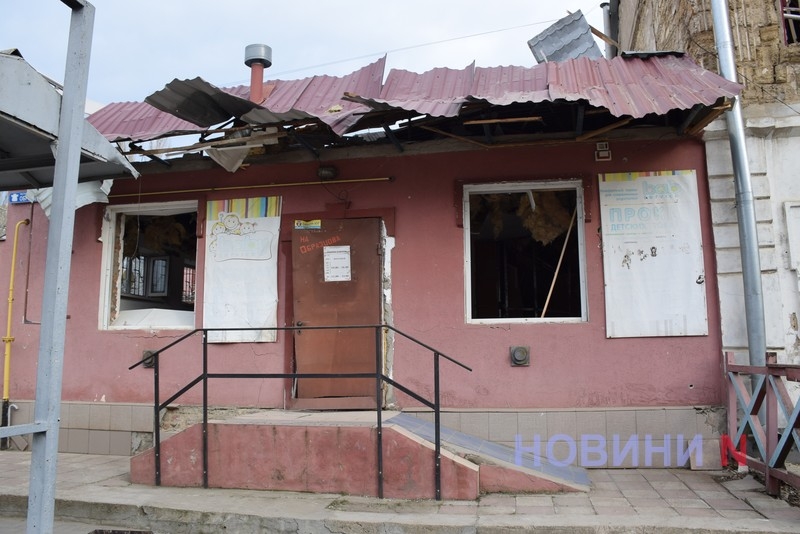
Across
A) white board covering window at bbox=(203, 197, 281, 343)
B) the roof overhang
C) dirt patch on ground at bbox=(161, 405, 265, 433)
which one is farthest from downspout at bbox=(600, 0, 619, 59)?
the roof overhang

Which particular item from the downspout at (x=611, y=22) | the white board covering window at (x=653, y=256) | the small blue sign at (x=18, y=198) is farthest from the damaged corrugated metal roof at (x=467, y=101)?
the downspout at (x=611, y=22)

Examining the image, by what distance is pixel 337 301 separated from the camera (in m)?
7.22

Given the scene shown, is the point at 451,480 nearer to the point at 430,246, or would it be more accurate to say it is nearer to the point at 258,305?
the point at 430,246

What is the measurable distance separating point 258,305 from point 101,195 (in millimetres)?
2895

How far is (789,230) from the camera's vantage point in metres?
6.47

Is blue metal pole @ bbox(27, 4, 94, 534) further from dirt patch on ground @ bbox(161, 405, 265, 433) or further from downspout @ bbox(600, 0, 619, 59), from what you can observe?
downspout @ bbox(600, 0, 619, 59)

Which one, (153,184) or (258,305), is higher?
(153,184)

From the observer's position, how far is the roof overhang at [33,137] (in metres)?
3.05

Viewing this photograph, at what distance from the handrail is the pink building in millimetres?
278

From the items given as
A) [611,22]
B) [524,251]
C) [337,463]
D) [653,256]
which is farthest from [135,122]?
[611,22]

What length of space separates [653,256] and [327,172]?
3.73m

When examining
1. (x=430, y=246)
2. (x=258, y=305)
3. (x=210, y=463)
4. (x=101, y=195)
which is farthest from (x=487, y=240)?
(x=101, y=195)

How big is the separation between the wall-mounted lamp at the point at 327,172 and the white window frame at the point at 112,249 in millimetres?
1744

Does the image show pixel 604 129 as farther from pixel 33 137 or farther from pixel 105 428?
pixel 105 428
